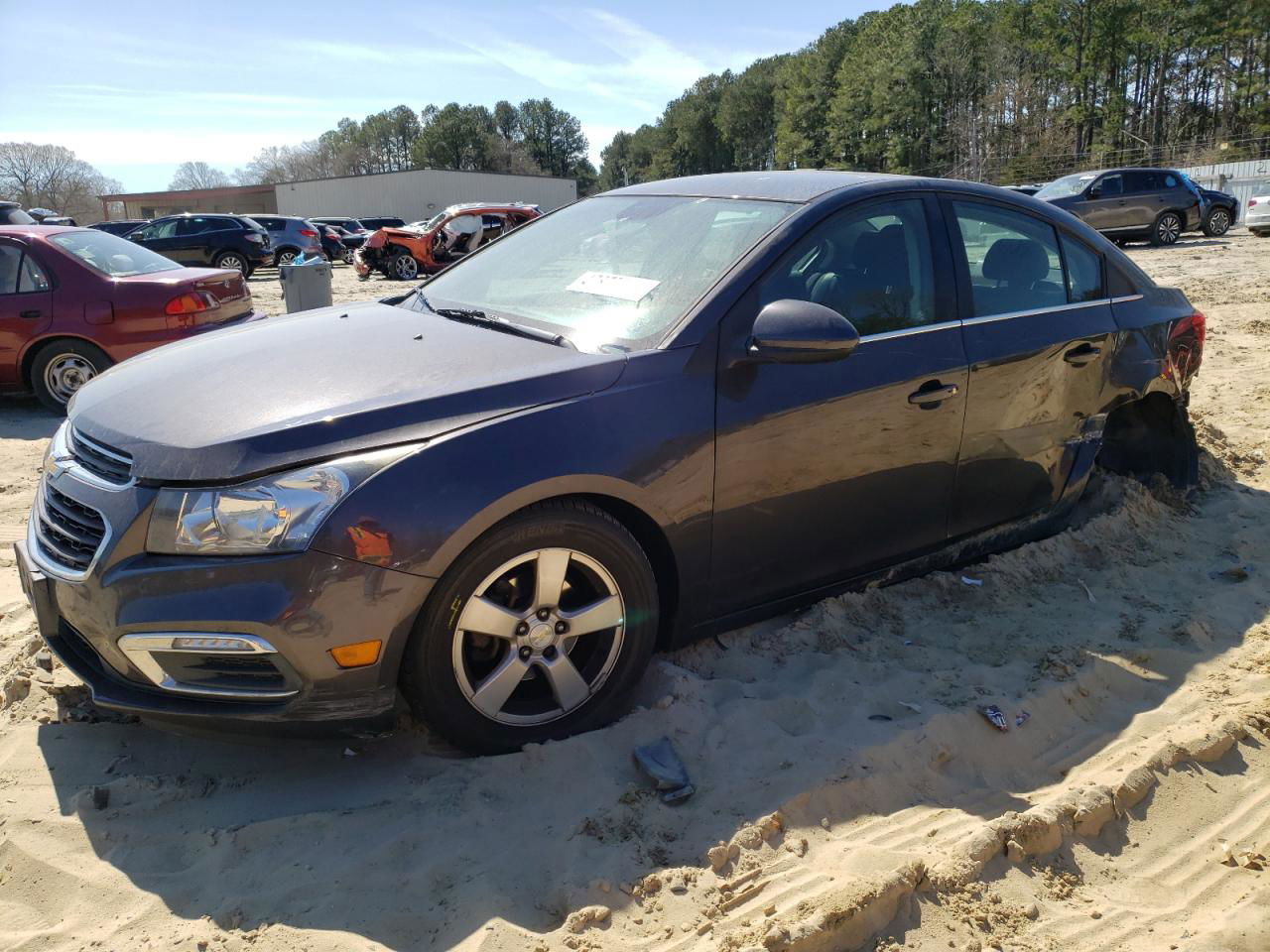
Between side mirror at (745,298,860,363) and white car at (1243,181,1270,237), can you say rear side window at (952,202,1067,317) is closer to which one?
side mirror at (745,298,860,363)

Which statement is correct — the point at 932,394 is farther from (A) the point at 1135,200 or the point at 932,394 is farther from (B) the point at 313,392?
(A) the point at 1135,200

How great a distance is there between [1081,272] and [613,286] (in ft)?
7.09

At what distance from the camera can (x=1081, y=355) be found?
4016 mm

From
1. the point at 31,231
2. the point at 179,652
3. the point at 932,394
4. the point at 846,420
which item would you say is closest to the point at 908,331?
the point at 932,394

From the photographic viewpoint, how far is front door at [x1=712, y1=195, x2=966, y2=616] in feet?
10.1

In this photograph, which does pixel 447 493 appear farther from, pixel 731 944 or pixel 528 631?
pixel 731 944

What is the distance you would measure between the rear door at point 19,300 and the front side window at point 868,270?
6809 millimetres

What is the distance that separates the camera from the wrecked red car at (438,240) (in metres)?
21.3

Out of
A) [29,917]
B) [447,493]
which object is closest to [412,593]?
[447,493]

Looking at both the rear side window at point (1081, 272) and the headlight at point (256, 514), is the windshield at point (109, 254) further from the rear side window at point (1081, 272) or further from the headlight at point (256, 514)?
the rear side window at point (1081, 272)

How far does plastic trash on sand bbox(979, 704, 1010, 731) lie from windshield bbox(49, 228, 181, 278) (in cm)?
749

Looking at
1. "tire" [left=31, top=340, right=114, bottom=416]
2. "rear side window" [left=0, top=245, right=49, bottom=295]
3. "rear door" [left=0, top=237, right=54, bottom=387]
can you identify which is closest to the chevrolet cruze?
"tire" [left=31, top=340, right=114, bottom=416]

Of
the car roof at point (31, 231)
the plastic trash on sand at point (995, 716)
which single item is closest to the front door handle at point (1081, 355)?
the plastic trash on sand at point (995, 716)

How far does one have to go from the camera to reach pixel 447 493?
2.49m
